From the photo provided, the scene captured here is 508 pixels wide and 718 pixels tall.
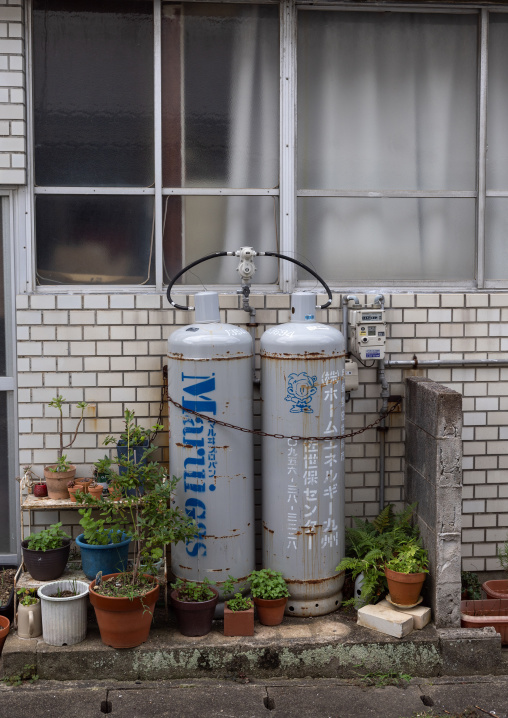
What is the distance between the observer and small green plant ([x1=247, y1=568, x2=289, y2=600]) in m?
5.00

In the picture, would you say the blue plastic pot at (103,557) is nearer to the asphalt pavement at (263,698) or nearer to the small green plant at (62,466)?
the small green plant at (62,466)

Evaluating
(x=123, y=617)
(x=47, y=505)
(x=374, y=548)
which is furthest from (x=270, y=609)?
(x=47, y=505)

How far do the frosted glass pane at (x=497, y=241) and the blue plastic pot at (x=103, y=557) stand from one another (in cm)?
356

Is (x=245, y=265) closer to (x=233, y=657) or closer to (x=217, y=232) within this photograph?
(x=217, y=232)

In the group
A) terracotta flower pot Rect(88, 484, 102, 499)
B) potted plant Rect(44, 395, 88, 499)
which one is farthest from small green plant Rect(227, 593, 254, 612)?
potted plant Rect(44, 395, 88, 499)

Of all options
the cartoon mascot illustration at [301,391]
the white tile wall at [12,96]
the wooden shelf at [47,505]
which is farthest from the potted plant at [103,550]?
the white tile wall at [12,96]

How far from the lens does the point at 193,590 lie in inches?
196

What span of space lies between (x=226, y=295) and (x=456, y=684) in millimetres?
3093

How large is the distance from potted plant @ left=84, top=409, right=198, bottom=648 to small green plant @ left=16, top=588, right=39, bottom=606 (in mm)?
449

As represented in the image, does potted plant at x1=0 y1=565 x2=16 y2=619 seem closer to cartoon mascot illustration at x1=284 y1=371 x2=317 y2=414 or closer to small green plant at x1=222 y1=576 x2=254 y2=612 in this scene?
small green plant at x1=222 y1=576 x2=254 y2=612

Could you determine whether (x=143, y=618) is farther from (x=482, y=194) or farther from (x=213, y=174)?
(x=482, y=194)

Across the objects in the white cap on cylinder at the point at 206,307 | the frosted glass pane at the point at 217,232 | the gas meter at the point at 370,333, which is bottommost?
the gas meter at the point at 370,333

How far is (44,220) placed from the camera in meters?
5.77

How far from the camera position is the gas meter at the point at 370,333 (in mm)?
5621
